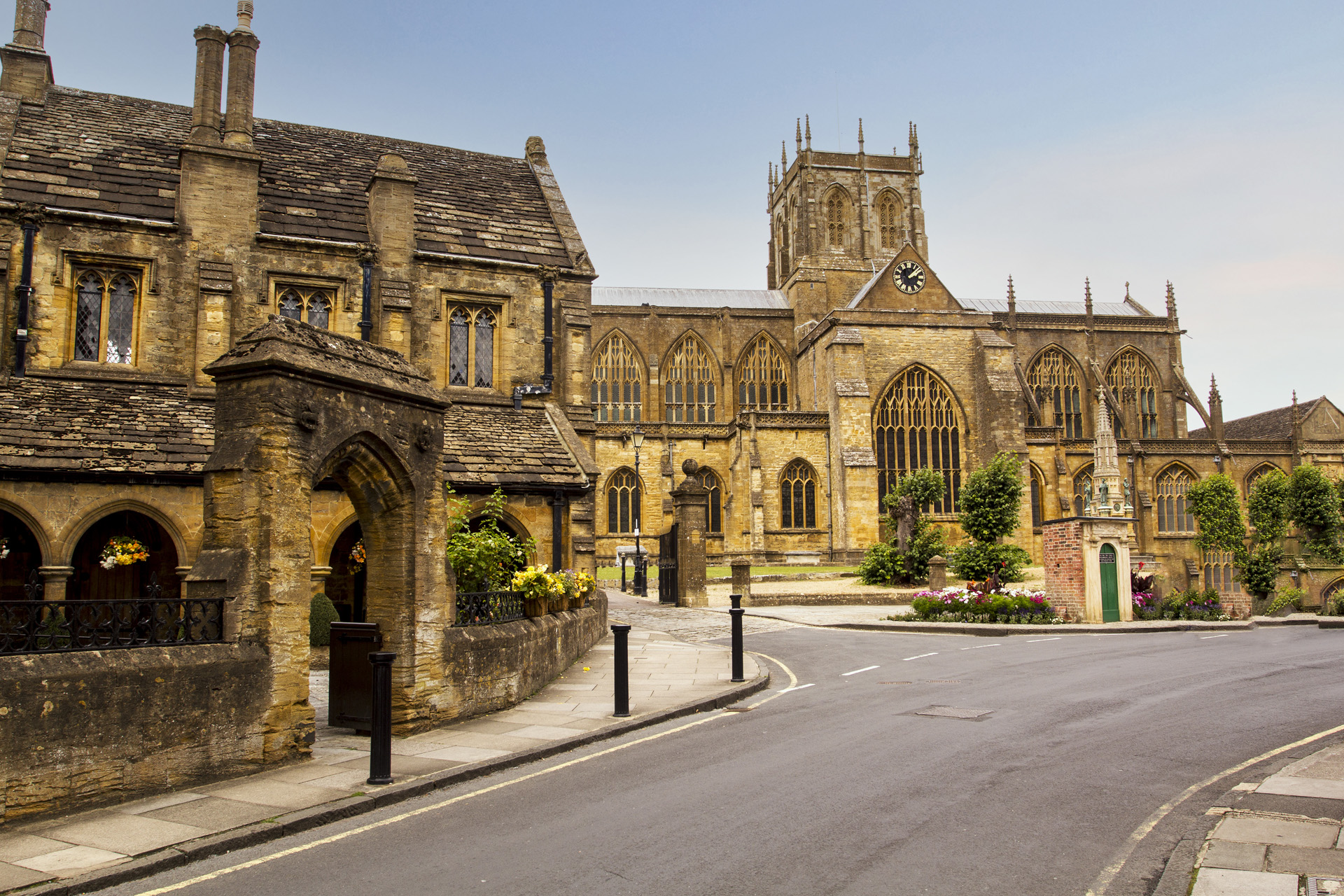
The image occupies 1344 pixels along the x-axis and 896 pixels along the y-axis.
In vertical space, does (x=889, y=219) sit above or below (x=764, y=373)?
above

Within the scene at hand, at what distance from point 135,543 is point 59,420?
7.05 ft

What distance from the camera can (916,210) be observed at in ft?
205

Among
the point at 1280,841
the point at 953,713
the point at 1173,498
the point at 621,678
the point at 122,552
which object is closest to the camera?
the point at 1280,841

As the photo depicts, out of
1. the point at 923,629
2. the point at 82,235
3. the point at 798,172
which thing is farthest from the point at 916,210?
the point at 82,235

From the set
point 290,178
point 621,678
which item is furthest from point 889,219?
point 621,678

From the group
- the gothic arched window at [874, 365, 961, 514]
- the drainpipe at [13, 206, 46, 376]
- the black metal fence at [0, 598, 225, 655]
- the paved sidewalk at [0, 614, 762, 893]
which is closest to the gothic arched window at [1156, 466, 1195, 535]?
the gothic arched window at [874, 365, 961, 514]

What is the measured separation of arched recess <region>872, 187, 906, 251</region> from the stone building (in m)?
0.13

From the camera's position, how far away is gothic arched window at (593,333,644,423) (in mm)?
54188

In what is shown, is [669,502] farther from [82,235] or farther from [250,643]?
[250,643]

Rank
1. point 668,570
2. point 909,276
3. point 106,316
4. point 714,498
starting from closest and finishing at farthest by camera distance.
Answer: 1. point 106,316
2. point 668,570
3. point 714,498
4. point 909,276

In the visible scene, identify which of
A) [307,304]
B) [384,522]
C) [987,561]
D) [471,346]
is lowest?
[987,561]

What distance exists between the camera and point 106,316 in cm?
1688

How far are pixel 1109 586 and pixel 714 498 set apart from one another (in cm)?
2380

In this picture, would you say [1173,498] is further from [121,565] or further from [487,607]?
[121,565]
